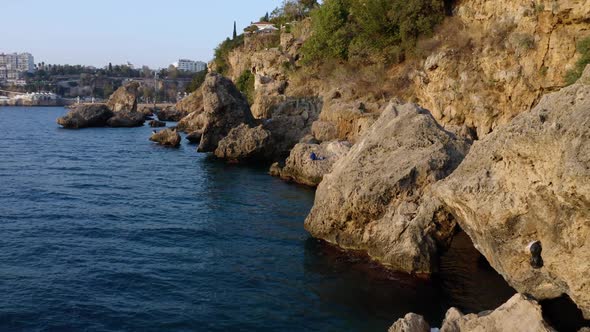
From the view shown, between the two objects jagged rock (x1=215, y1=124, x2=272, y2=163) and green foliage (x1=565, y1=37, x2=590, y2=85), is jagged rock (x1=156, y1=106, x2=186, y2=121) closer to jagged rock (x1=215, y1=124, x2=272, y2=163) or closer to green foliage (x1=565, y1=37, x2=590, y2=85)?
jagged rock (x1=215, y1=124, x2=272, y2=163)

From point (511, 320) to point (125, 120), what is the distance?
7796 centimetres

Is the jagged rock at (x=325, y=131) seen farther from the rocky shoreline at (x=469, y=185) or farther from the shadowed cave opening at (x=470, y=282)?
the shadowed cave opening at (x=470, y=282)

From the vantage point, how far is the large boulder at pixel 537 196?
10.8 metres

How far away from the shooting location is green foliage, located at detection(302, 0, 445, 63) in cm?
4538

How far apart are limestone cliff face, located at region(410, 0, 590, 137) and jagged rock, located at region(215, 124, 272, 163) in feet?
43.1

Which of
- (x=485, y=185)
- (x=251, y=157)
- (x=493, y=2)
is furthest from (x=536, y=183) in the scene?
(x=251, y=157)

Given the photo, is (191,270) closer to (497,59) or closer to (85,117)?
(497,59)

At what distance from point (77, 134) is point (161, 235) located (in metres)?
50.0

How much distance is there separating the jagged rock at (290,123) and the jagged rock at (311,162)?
8.70 meters

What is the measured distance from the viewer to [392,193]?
20094 millimetres

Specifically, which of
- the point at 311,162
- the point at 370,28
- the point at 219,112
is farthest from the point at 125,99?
the point at 311,162

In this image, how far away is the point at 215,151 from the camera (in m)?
45.9

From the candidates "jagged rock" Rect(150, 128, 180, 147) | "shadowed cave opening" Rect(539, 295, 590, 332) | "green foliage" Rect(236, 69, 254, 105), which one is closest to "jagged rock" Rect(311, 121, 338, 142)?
"jagged rock" Rect(150, 128, 180, 147)

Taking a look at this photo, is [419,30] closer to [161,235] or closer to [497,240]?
[161,235]
